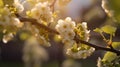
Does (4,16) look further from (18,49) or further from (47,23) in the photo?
(18,49)

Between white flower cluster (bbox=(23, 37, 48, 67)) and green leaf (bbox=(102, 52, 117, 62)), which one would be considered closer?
green leaf (bbox=(102, 52, 117, 62))

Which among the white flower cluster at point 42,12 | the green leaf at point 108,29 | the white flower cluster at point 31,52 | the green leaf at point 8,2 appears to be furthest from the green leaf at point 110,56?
the white flower cluster at point 31,52

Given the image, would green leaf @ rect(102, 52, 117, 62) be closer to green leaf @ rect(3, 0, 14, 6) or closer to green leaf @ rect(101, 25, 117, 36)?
green leaf @ rect(101, 25, 117, 36)

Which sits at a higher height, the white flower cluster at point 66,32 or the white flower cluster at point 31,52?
the white flower cluster at point 31,52

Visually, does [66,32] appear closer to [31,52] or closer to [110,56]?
[110,56]

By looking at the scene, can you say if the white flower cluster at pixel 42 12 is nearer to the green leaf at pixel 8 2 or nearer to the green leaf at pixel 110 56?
the green leaf at pixel 8 2

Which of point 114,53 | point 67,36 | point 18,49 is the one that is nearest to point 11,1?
point 67,36

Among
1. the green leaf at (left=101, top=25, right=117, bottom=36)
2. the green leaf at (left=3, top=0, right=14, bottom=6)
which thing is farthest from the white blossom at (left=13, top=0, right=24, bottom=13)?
the green leaf at (left=101, top=25, right=117, bottom=36)

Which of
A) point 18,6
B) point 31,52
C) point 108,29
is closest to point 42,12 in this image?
point 18,6
